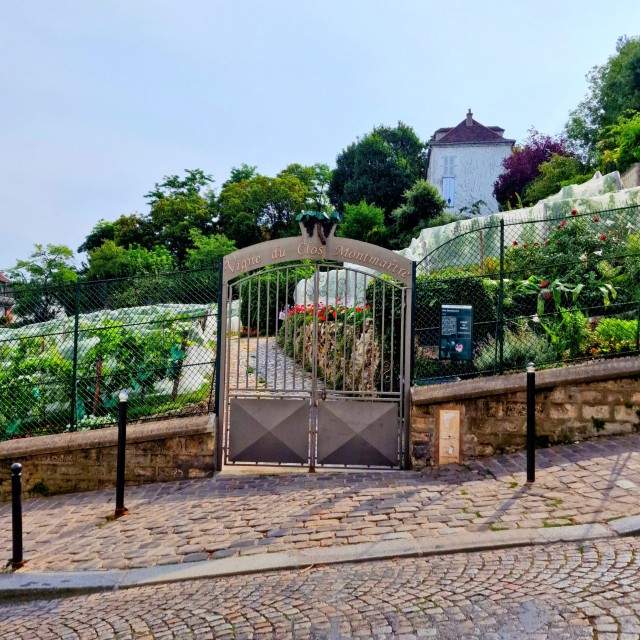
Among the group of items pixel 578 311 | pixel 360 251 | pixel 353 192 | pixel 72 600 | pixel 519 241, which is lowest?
pixel 72 600

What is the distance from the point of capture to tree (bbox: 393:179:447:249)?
1228 inches

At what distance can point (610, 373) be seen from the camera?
698 cm

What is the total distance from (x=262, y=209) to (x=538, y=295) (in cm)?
3197

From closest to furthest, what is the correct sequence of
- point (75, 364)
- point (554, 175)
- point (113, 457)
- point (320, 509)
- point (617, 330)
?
point (320, 509) < point (113, 457) < point (75, 364) < point (617, 330) < point (554, 175)

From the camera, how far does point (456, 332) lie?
297 inches

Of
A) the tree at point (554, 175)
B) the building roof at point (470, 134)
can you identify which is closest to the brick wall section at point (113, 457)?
the tree at point (554, 175)

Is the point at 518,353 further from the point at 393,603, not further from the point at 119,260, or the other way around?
the point at 119,260

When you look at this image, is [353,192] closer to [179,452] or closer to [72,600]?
[179,452]

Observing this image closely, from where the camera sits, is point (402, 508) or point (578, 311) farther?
point (578, 311)

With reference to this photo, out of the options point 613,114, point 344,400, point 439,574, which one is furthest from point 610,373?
point 613,114

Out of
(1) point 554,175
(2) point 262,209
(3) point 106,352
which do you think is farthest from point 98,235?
(3) point 106,352

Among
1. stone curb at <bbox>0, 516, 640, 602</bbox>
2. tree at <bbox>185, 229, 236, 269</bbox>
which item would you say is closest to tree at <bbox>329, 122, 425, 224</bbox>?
tree at <bbox>185, 229, 236, 269</bbox>

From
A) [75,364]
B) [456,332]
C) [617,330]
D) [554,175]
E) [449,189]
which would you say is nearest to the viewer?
[456,332]

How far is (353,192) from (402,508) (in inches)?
1430
